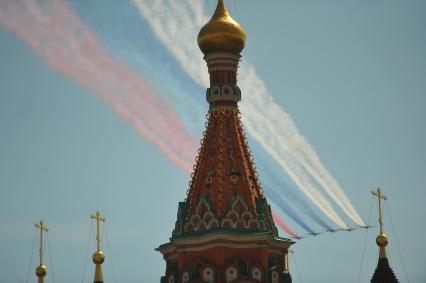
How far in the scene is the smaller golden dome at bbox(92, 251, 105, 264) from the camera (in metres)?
70.2

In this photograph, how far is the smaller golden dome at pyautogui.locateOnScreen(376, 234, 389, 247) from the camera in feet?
228

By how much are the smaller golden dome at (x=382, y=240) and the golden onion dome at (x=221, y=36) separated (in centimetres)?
895

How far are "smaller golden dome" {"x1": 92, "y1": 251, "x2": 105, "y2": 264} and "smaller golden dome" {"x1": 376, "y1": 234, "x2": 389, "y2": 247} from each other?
32.9 ft

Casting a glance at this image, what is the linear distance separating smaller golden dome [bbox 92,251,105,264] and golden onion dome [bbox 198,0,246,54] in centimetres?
868

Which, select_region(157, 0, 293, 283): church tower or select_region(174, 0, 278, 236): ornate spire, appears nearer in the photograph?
select_region(157, 0, 293, 283): church tower

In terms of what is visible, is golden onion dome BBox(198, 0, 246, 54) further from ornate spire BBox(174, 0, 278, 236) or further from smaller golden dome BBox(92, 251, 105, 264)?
smaller golden dome BBox(92, 251, 105, 264)

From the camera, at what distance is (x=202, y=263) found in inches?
2736

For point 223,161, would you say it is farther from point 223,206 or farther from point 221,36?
point 221,36

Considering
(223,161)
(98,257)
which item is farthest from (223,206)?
(98,257)

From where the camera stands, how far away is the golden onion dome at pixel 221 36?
7206 cm

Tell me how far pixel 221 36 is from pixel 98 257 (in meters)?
9.49

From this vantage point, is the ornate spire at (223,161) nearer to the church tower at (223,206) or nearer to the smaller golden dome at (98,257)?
the church tower at (223,206)

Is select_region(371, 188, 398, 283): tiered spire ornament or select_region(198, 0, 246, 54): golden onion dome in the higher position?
select_region(198, 0, 246, 54): golden onion dome

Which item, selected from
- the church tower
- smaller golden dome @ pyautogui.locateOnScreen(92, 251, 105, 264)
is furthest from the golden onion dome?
smaller golden dome @ pyautogui.locateOnScreen(92, 251, 105, 264)
